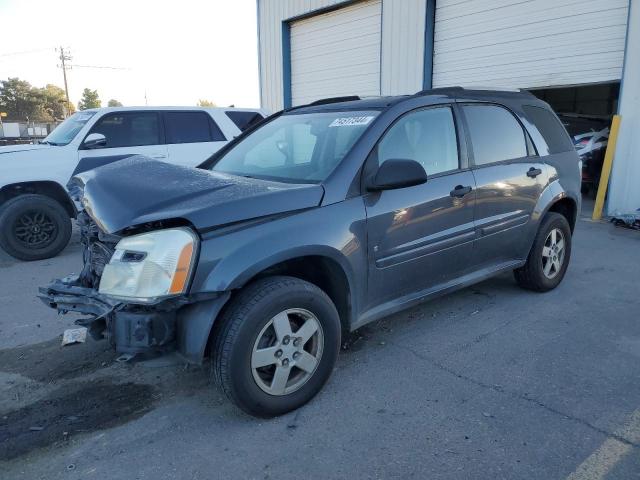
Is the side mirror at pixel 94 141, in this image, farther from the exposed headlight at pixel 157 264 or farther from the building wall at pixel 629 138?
the building wall at pixel 629 138

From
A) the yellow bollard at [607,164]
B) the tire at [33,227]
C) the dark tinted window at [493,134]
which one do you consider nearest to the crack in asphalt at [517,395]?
the dark tinted window at [493,134]

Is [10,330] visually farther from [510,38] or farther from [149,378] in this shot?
[510,38]

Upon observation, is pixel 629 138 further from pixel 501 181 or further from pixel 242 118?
pixel 242 118

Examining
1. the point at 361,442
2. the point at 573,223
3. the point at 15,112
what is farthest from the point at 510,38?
the point at 15,112

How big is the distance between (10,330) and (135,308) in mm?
2381

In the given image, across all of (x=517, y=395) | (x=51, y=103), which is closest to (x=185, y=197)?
(x=517, y=395)

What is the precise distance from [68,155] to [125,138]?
0.81 metres

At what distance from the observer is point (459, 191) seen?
356 centimetres

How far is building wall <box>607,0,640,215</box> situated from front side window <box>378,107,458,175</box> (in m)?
5.98

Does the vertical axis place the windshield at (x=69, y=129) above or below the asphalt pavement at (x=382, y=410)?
above

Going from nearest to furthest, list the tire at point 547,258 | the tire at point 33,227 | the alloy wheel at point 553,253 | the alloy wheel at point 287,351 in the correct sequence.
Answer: the alloy wheel at point 287,351, the tire at point 547,258, the alloy wheel at point 553,253, the tire at point 33,227

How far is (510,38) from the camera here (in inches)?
376

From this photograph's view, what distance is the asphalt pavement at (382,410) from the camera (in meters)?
2.37

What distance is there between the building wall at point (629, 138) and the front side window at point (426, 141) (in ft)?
19.6
